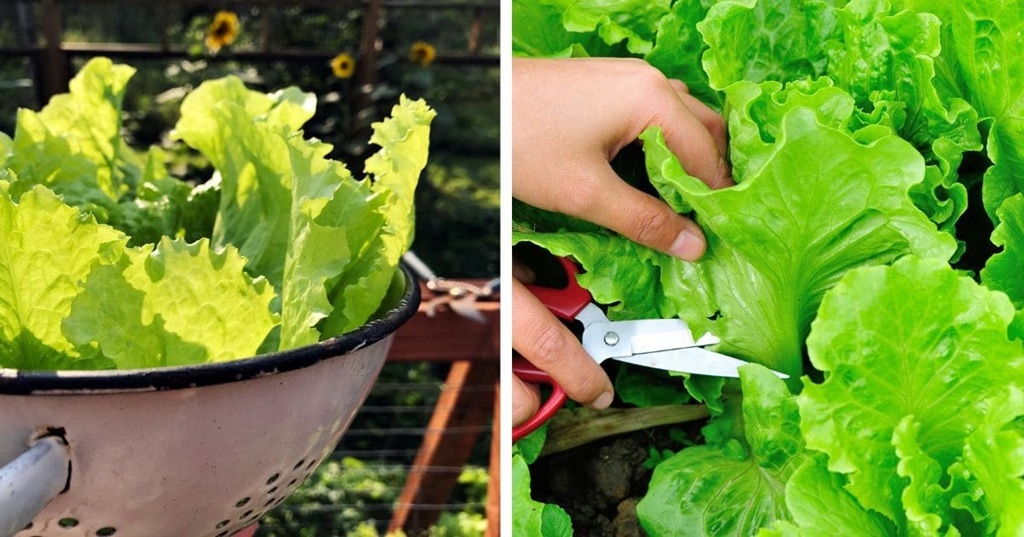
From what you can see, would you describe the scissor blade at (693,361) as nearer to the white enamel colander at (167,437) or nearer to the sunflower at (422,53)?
the white enamel colander at (167,437)

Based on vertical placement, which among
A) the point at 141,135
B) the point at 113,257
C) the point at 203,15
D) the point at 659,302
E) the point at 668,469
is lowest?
the point at 141,135

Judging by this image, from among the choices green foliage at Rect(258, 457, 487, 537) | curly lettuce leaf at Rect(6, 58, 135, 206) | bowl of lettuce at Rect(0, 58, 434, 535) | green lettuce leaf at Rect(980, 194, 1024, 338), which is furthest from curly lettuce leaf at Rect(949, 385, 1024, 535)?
green foliage at Rect(258, 457, 487, 537)

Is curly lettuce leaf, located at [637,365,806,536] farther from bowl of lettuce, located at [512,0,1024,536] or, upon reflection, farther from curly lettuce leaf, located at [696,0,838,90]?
curly lettuce leaf, located at [696,0,838,90]

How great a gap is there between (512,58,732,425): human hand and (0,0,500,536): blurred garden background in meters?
1.02

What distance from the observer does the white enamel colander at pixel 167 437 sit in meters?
0.48

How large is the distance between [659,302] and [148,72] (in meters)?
2.43

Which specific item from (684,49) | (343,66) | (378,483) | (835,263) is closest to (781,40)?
(684,49)

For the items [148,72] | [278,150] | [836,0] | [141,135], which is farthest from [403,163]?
[148,72]

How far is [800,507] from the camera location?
1.92 ft

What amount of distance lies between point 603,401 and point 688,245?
134 mm

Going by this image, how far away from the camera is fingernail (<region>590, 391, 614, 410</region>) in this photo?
2.44 feet

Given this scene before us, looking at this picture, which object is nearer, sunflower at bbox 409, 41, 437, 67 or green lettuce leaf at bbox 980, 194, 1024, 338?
green lettuce leaf at bbox 980, 194, 1024, 338

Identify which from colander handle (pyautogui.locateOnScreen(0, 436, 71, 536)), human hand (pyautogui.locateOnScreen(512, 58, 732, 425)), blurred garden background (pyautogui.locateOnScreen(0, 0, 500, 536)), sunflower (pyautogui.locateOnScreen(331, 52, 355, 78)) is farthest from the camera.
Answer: sunflower (pyautogui.locateOnScreen(331, 52, 355, 78))

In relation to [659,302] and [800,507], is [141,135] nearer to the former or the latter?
[659,302]
